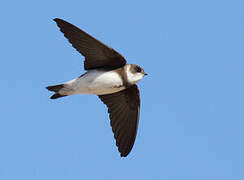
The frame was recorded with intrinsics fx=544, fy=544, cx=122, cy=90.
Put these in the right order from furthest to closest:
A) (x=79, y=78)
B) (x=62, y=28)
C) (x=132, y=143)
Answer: (x=132, y=143) → (x=79, y=78) → (x=62, y=28)

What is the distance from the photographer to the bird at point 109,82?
751cm

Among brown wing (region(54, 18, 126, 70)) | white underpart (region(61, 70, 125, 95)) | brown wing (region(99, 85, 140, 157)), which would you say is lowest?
brown wing (region(99, 85, 140, 157))

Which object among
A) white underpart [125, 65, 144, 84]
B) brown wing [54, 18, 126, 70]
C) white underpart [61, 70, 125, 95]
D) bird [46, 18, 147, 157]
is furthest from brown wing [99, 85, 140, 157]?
brown wing [54, 18, 126, 70]

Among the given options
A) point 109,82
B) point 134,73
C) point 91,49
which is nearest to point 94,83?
point 109,82

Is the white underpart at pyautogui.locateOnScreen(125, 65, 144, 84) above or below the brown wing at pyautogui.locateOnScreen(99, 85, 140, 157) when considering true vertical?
above

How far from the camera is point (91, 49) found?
7652 millimetres

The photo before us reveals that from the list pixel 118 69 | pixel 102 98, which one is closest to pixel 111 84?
pixel 118 69

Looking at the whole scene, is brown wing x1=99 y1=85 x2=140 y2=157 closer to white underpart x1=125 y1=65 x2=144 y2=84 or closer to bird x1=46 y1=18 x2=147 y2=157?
bird x1=46 y1=18 x2=147 y2=157

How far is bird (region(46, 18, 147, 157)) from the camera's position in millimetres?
7506

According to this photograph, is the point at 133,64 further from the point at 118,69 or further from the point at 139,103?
the point at 139,103

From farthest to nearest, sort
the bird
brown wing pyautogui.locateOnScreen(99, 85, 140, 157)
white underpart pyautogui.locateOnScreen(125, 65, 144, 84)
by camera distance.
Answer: brown wing pyautogui.locateOnScreen(99, 85, 140, 157) → white underpart pyautogui.locateOnScreen(125, 65, 144, 84) → the bird

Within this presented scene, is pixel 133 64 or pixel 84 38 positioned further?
pixel 133 64

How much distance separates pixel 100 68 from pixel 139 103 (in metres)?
1.01

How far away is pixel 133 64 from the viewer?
799cm
